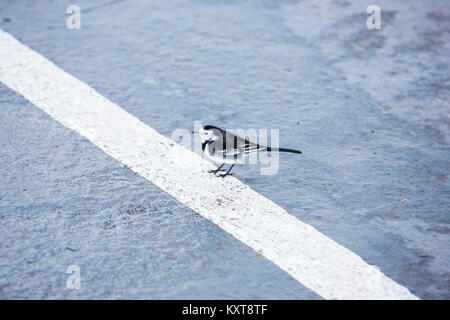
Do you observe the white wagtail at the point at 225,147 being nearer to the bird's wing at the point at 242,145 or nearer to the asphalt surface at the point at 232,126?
the bird's wing at the point at 242,145

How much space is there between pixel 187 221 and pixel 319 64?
2.74 meters

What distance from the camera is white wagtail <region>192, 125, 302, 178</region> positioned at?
3.85 metres

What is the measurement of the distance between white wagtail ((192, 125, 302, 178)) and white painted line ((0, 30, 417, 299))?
0.17 m

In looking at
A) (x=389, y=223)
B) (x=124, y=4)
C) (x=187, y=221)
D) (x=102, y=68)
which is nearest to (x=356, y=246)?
(x=389, y=223)

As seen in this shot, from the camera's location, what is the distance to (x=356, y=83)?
5223 millimetres

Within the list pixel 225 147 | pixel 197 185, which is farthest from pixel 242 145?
pixel 197 185

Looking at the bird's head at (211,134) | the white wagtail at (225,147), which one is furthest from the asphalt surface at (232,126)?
the bird's head at (211,134)

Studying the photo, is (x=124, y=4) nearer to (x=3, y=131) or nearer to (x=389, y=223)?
(x=3, y=131)

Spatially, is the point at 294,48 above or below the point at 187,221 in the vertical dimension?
above

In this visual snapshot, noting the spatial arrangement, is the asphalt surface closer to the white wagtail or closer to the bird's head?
the white wagtail

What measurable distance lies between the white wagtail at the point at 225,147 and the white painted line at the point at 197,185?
0.17 m

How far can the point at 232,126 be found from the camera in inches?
176

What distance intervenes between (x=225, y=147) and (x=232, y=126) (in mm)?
666

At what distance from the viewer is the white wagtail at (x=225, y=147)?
3854mm
